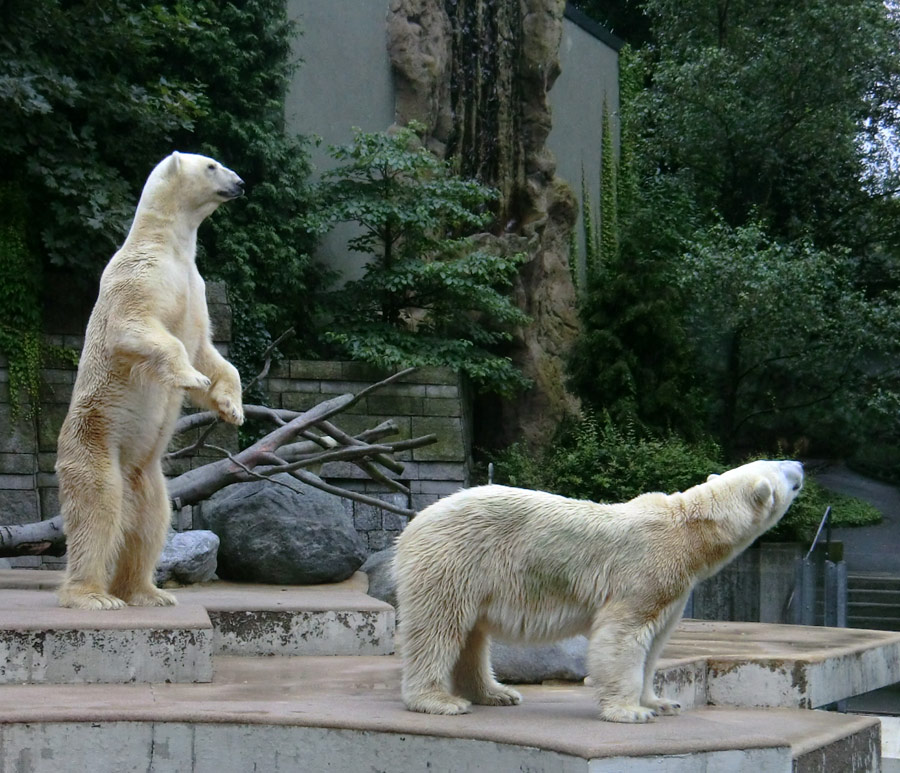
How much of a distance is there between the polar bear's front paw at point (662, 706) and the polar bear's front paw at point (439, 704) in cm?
61

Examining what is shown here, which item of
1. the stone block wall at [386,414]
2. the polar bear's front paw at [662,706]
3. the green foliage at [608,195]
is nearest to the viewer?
the polar bear's front paw at [662,706]

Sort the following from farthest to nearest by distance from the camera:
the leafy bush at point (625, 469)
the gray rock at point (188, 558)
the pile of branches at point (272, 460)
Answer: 1. the leafy bush at point (625, 469)
2. the gray rock at point (188, 558)
3. the pile of branches at point (272, 460)

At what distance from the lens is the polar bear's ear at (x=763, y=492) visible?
3.77 meters

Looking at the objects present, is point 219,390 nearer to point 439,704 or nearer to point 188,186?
point 188,186

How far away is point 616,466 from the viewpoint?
13.5 m

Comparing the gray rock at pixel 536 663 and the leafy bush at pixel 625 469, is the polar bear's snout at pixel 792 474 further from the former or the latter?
the leafy bush at pixel 625 469

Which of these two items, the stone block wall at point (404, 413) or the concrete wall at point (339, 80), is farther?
the concrete wall at point (339, 80)

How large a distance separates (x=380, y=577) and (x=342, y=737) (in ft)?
13.8

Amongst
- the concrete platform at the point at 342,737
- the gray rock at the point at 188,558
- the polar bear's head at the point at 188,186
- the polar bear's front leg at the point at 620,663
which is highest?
the polar bear's head at the point at 188,186

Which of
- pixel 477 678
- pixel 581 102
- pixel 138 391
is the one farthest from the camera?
pixel 581 102

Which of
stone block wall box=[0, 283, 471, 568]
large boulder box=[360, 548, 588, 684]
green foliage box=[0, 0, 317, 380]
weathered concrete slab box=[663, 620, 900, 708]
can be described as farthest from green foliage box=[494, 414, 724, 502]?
large boulder box=[360, 548, 588, 684]

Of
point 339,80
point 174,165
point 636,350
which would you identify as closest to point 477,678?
point 174,165

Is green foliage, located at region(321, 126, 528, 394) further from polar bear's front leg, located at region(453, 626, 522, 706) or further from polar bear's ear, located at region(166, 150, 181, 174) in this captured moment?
polar bear's front leg, located at region(453, 626, 522, 706)

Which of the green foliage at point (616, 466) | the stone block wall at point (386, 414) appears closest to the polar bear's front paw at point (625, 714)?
the stone block wall at point (386, 414)
